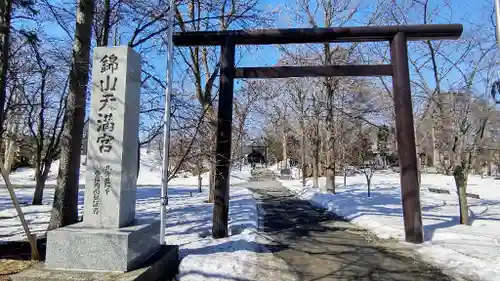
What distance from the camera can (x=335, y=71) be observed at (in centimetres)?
823

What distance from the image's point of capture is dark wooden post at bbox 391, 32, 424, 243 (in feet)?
25.3

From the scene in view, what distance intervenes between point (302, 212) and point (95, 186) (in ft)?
30.6

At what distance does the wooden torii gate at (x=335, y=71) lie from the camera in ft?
25.6

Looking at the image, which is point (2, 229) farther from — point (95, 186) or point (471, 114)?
point (471, 114)

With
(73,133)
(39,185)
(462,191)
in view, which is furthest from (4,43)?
(462,191)

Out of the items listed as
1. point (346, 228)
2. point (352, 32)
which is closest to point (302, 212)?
point (346, 228)

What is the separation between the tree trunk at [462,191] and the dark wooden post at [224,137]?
660 centimetres

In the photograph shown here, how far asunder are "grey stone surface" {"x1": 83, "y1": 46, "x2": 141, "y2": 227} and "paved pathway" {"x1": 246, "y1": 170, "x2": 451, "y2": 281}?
2.55 metres

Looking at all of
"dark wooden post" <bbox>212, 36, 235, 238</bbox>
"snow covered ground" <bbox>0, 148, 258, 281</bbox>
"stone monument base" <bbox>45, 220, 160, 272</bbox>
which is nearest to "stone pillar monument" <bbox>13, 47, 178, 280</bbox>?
"stone monument base" <bbox>45, 220, 160, 272</bbox>

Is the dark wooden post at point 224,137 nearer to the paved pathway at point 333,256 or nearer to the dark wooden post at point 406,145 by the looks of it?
the paved pathway at point 333,256

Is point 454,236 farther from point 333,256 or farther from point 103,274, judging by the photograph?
point 103,274

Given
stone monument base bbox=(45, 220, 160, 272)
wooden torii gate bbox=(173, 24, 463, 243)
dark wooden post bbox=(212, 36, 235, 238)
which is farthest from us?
dark wooden post bbox=(212, 36, 235, 238)

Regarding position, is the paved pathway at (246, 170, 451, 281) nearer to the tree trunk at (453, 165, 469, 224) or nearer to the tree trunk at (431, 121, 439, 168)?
the tree trunk at (453, 165, 469, 224)

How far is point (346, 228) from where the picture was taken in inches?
385
